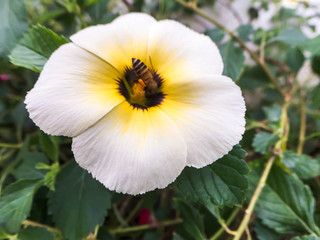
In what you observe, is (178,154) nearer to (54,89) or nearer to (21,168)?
(54,89)

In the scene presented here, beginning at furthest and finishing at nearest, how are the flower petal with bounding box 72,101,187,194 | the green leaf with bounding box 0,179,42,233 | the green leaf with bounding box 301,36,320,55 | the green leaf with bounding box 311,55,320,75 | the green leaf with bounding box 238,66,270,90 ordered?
the green leaf with bounding box 238,66,270,90, the green leaf with bounding box 311,55,320,75, the green leaf with bounding box 301,36,320,55, the green leaf with bounding box 0,179,42,233, the flower petal with bounding box 72,101,187,194

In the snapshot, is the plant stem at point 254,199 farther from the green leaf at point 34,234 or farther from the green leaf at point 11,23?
the green leaf at point 11,23

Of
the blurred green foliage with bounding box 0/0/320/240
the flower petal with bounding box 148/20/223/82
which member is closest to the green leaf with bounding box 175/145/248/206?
the blurred green foliage with bounding box 0/0/320/240

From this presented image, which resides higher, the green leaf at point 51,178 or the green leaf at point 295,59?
the green leaf at point 295,59

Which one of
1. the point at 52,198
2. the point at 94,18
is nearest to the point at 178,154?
the point at 52,198

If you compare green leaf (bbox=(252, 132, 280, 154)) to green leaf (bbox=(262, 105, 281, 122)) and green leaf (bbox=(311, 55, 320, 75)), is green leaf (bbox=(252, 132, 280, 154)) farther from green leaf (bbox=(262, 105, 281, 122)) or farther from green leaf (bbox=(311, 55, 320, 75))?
green leaf (bbox=(311, 55, 320, 75))

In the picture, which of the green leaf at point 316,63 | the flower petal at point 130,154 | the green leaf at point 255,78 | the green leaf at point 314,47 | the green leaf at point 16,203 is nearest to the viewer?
the flower petal at point 130,154

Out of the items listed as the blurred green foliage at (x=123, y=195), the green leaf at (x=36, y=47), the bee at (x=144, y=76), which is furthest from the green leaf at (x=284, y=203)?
the green leaf at (x=36, y=47)
